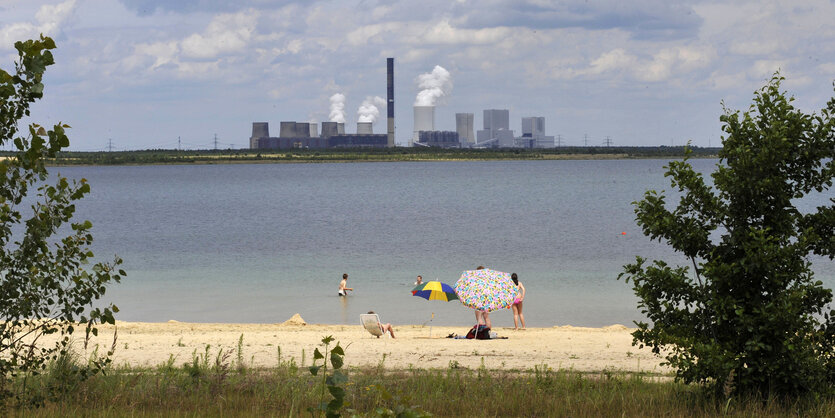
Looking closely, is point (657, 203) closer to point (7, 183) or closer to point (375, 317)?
point (7, 183)

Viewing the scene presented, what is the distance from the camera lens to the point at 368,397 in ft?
28.5

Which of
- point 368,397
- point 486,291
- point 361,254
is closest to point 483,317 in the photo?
point 486,291

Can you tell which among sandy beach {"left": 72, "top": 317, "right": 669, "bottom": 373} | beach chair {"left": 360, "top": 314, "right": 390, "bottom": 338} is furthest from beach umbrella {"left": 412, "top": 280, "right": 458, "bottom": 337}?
beach chair {"left": 360, "top": 314, "right": 390, "bottom": 338}

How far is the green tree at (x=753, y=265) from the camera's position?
311 inches

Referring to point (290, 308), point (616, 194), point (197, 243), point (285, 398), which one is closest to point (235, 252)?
point (197, 243)

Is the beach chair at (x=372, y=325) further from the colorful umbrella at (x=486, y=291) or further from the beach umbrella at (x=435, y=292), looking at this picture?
the beach umbrella at (x=435, y=292)

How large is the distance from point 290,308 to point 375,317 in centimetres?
795

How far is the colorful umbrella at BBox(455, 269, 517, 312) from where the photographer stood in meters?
17.8

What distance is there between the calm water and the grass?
1249 centimetres

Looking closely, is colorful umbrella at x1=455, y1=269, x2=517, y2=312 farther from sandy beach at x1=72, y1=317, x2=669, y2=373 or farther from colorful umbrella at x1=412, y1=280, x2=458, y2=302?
colorful umbrella at x1=412, y1=280, x2=458, y2=302

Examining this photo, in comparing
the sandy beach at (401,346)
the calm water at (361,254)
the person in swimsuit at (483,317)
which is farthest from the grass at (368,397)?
the calm water at (361,254)

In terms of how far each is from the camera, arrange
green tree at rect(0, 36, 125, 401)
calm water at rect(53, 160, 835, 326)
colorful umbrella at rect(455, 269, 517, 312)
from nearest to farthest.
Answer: green tree at rect(0, 36, 125, 401)
colorful umbrella at rect(455, 269, 517, 312)
calm water at rect(53, 160, 835, 326)

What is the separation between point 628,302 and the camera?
25.7 metres

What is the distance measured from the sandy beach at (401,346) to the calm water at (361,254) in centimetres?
324
